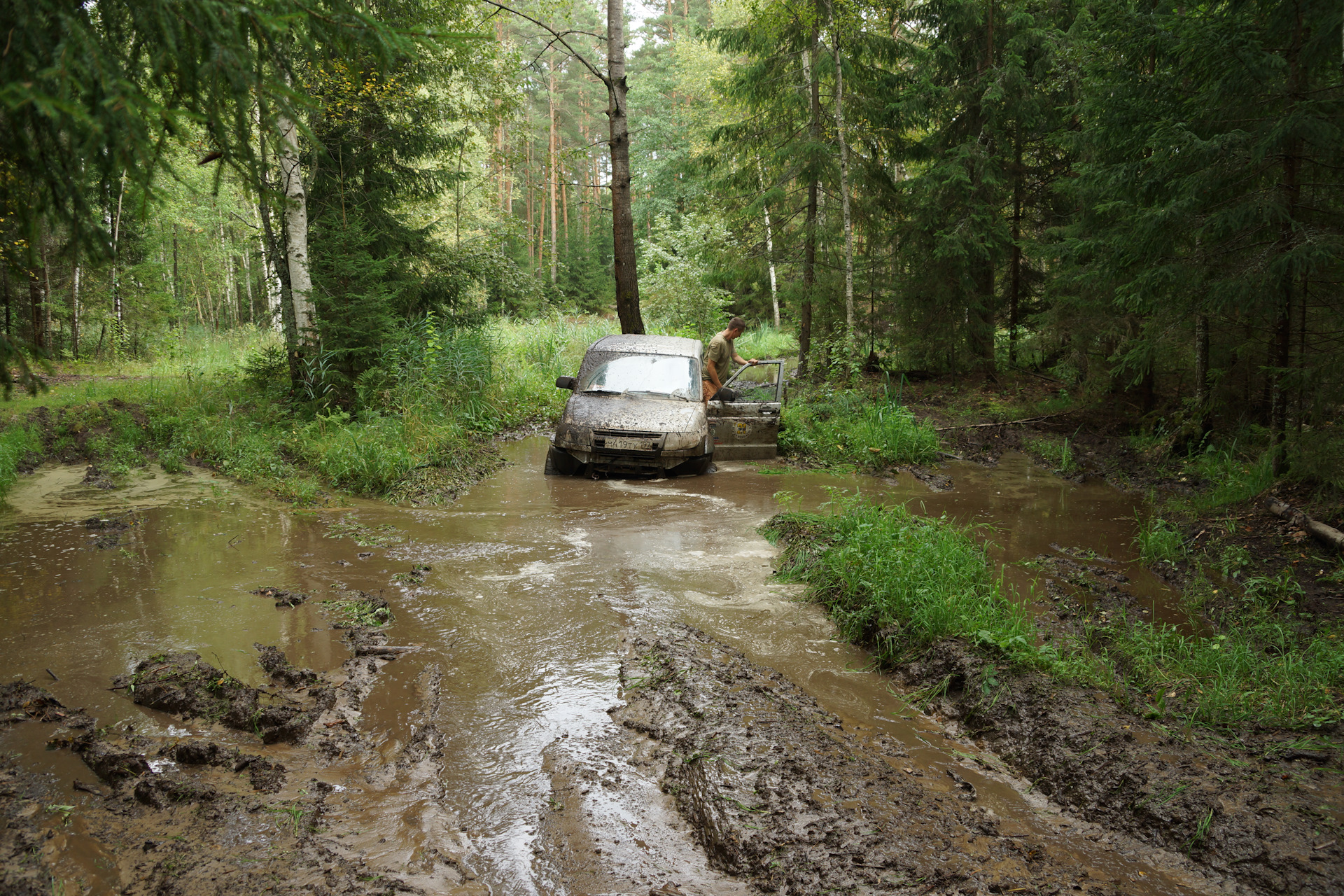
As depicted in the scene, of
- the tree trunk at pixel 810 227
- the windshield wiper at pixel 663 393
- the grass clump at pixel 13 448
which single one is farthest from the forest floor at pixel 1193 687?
the tree trunk at pixel 810 227

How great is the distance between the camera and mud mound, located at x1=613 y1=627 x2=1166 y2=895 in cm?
272

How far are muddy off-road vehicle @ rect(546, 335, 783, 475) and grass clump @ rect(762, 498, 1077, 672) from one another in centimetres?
248

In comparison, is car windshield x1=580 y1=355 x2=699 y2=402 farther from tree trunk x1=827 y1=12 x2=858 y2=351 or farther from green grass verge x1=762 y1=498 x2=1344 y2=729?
tree trunk x1=827 y1=12 x2=858 y2=351

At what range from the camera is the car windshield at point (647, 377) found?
32.5ft

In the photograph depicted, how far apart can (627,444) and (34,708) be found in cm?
620

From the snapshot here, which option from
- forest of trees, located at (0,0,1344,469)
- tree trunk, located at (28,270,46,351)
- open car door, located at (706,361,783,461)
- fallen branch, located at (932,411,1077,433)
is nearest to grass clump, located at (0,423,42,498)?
forest of trees, located at (0,0,1344,469)

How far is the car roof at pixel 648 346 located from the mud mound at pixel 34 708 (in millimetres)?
7407

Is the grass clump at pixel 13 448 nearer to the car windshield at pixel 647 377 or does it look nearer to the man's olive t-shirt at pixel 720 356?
the car windshield at pixel 647 377

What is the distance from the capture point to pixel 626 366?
33.8 ft

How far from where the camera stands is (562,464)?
9.54m

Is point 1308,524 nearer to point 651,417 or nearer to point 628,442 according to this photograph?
point 651,417

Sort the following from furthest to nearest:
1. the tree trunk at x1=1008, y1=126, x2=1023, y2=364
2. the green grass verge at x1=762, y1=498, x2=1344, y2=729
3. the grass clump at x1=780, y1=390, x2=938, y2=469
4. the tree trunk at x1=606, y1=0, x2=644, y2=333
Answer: the tree trunk at x1=1008, y1=126, x2=1023, y2=364 < the tree trunk at x1=606, y1=0, x2=644, y2=333 < the grass clump at x1=780, y1=390, x2=938, y2=469 < the green grass verge at x1=762, y1=498, x2=1344, y2=729

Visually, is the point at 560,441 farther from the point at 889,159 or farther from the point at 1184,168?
the point at 889,159

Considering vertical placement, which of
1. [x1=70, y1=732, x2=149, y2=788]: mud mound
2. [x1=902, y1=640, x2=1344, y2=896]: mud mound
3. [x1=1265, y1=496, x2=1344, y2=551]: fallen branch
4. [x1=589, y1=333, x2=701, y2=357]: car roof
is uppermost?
[x1=589, y1=333, x2=701, y2=357]: car roof
